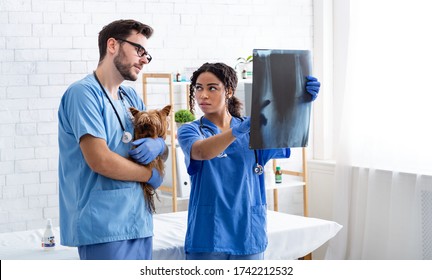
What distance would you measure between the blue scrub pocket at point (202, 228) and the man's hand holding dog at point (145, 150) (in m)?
0.28

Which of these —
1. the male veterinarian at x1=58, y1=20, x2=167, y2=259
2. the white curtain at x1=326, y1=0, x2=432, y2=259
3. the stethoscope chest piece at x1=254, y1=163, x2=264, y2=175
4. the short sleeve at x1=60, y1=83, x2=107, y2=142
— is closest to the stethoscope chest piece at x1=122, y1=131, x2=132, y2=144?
the male veterinarian at x1=58, y1=20, x2=167, y2=259

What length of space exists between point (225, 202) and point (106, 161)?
51cm

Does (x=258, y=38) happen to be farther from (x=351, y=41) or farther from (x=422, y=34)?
(x=422, y=34)

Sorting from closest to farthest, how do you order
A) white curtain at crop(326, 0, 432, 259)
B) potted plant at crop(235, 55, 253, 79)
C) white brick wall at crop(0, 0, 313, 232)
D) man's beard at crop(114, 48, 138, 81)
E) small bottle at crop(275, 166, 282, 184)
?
man's beard at crop(114, 48, 138, 81)
white brick wall at crop(0, 0, 313, 232)
white curtain at crop(326, 0, 432, 259)
potted plant at crop(235, 55, 253, 79)
small bottle at crop(275, 166, 282, 184)

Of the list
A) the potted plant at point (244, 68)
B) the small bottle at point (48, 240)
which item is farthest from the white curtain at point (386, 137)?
the small bottle at point (48, 240)

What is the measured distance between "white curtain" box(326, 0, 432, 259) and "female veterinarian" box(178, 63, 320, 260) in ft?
7.35

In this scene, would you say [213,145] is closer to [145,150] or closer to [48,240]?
[145,150]

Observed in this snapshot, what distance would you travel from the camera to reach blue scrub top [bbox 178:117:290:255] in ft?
8.31

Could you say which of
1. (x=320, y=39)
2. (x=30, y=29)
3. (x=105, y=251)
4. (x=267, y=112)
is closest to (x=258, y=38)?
(x=320, y=39)

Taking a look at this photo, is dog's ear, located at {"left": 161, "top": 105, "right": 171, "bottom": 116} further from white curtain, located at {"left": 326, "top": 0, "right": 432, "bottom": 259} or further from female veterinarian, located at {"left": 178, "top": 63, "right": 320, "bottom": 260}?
white curtain, located at {"left": 326, "top": 0, "right": 432, "bottom": 259}

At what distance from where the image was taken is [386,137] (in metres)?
4.88

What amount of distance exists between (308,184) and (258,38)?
129cm

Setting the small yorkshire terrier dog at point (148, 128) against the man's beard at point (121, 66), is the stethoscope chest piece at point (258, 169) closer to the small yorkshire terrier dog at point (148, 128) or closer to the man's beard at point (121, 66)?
the small yorkshire terrier dog at point (148, 128)

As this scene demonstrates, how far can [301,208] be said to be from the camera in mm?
5711
